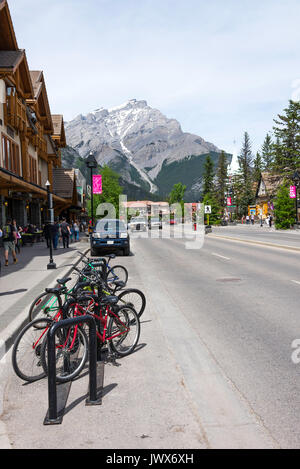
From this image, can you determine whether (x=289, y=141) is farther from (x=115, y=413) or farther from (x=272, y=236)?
(x=115, y=413)

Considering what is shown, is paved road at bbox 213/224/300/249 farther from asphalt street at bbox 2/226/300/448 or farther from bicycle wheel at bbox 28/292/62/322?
bicycle wheel at bbox 28/292/62/322

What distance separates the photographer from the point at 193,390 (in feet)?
14.1

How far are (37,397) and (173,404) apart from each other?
1.44m

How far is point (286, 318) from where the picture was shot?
711 cm

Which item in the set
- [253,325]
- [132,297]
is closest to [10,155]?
[132,297]

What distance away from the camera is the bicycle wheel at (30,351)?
4.52 m

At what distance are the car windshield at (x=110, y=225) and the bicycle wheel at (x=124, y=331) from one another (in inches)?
578

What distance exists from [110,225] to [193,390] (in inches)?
662

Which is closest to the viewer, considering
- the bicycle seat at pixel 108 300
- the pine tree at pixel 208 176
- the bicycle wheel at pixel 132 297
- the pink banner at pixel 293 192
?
the bicycle seat at pixel 108 300

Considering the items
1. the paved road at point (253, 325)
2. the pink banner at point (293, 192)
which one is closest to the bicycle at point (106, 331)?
the paved road at point (253, 325)

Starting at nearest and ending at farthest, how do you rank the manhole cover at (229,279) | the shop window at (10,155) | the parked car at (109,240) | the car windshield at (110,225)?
1. the manhole cover at (229,279)
2. the parked car at (109,240)
3. the car windshield at (110,225)
4. the shop window at (10,155)

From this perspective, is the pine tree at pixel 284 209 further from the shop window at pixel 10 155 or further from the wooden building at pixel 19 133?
the shop window at pixel 10 155

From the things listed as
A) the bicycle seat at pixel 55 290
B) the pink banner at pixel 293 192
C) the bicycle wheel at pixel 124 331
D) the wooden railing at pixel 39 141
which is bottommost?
the bicycle wheel at pixel 124 331

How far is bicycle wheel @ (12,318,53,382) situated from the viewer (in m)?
4.52
